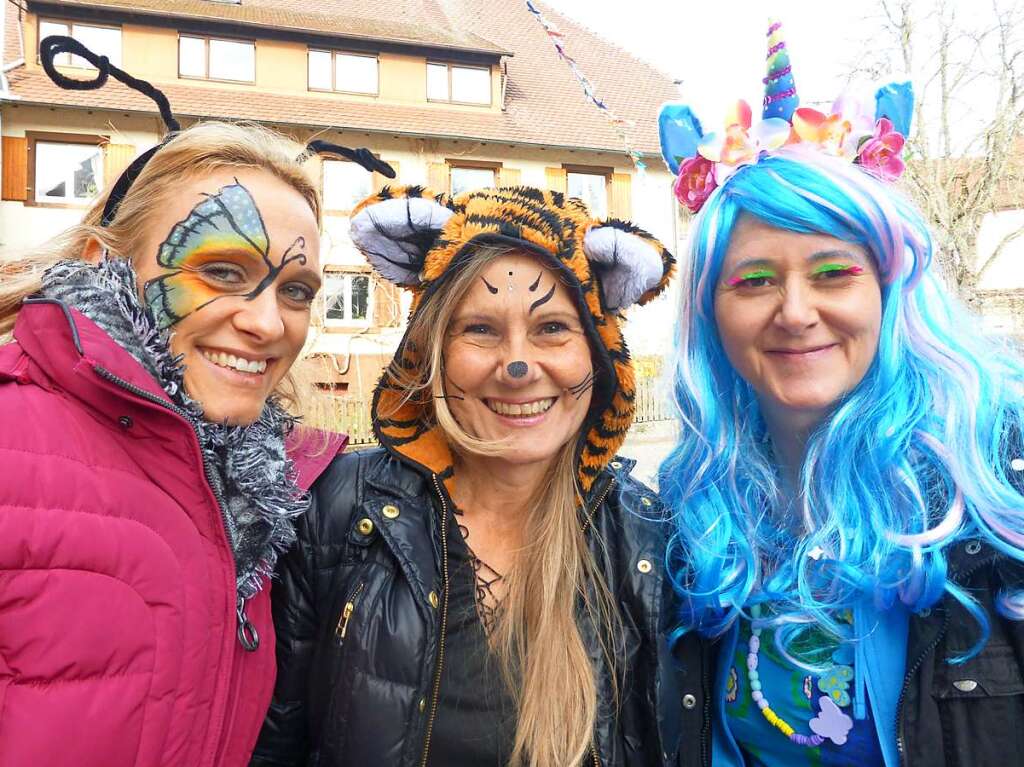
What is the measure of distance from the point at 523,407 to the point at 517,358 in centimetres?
14

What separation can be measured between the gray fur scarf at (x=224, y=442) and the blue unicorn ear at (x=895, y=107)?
174cm

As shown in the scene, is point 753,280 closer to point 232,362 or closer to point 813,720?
point 813,720

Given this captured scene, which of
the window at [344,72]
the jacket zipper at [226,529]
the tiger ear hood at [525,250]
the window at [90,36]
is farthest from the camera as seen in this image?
the window at [344,72]

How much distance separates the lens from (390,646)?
1.56 metres

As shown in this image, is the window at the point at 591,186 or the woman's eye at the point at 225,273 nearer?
the woman's eye at the point at 225,273

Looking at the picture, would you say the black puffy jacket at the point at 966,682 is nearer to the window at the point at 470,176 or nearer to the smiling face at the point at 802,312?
the smiling face at the point at 802,312

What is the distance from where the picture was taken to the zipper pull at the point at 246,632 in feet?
4.45

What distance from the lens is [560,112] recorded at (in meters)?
15.6

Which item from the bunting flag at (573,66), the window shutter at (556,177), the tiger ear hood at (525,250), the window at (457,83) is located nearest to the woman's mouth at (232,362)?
the tiger ear hood at (525,250)

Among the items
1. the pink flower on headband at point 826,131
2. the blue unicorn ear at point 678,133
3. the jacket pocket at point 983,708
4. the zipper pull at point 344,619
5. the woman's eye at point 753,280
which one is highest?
the blue unicorn ear at point 678,133

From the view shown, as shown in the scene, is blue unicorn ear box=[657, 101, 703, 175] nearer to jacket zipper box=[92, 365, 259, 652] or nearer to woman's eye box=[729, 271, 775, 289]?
woman's eye box=[729, 271, 775, 289]

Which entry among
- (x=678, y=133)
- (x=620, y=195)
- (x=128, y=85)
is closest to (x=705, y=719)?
(x=678, y=133)

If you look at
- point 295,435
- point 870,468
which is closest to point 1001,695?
point 870,468

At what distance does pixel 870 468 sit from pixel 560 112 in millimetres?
15493
